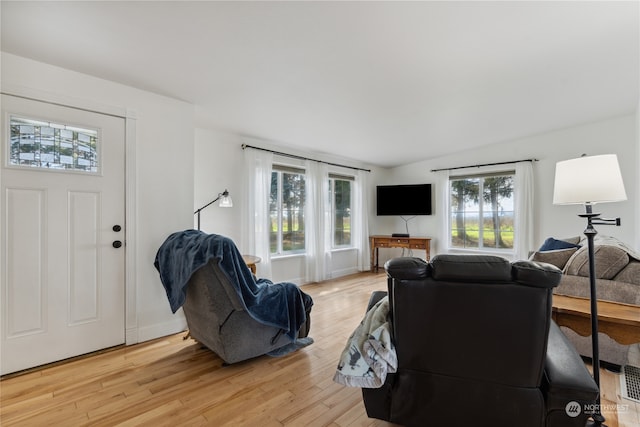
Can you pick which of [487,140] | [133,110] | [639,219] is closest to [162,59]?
[133,110]

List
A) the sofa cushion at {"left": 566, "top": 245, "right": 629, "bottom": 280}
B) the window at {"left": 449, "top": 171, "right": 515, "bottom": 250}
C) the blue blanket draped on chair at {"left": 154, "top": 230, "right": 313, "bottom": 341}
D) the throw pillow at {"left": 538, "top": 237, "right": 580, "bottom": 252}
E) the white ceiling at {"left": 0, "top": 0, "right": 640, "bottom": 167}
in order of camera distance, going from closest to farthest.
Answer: the white ceiling at {"left": 0, "top": 0, "right": 640, "bottom": 167}, the blue blanket draped on chair at {"left": 154, "top": 230, "right": 313, "bottom": 341}, the sofa cushion at {"left": 566, "top": 245, "right": 629, "bottom": 280}, the throw pillow at {"left": 538, "top": 237, "right": 580, "bottom": 252}, the window at {"left": 449, "top": 171, "right": 515, "bottom": 250}

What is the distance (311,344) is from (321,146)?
10.0 feet

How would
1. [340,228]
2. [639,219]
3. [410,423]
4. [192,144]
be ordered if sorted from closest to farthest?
[410,423], [192,144], [639,219], [340,228]

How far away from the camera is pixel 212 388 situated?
75.5 inches

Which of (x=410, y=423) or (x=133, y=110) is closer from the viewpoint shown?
(x=410, y=423)

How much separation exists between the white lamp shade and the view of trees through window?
4.00m

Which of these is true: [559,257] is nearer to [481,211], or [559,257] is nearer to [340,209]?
[481,211]

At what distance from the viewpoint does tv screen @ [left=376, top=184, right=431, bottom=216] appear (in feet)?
18.9

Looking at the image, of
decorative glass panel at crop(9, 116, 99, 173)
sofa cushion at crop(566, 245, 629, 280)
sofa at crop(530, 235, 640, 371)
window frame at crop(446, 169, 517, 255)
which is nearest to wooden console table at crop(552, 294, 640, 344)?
sofa at crop(530, 235, 640, 371)

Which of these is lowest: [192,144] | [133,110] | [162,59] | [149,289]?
[149,289]

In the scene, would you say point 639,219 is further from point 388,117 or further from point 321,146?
point 321,146

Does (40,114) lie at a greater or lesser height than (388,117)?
lesser

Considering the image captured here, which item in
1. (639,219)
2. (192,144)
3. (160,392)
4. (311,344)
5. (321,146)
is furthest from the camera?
(321,146)

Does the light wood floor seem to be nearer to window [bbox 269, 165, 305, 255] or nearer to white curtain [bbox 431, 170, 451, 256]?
window [bbox 269, 165, 305, 255]
